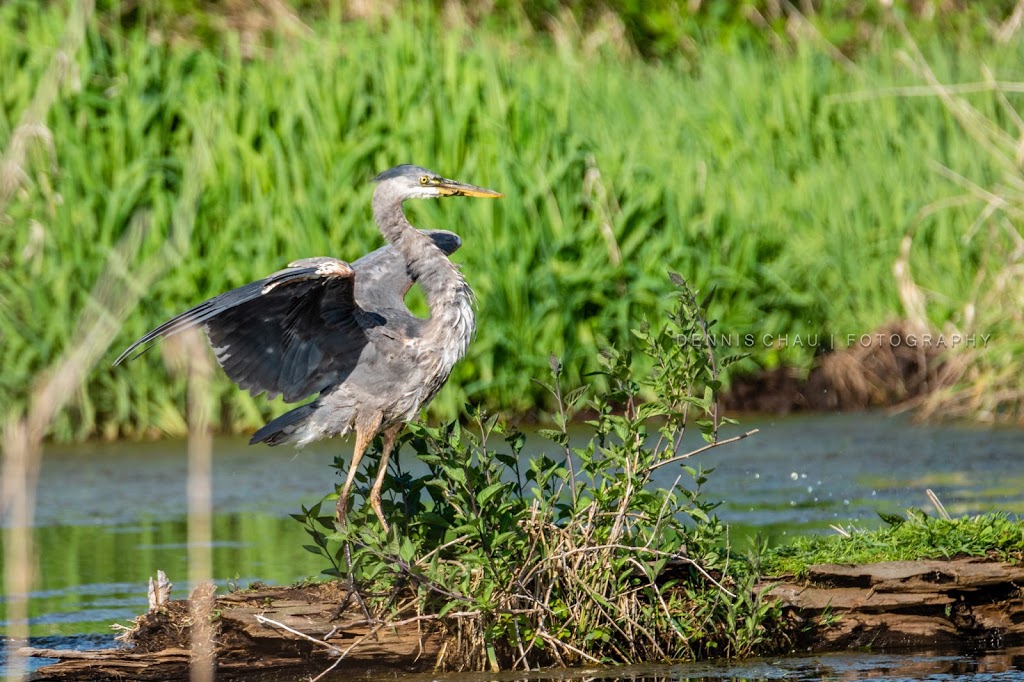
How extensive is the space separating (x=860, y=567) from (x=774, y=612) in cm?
A: 34

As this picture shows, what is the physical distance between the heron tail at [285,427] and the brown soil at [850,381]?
4.14 metres

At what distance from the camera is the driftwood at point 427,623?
4.51 m

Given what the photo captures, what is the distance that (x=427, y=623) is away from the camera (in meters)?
4.55

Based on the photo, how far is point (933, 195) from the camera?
9398 mm

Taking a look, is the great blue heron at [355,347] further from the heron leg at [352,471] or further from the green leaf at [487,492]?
the green leaf at [487,492]

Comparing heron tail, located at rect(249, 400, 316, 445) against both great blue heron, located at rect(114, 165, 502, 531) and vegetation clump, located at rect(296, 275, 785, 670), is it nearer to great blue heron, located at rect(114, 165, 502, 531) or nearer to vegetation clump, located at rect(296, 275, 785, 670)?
great blue heron, located at rect(114, 165, 502, 531)

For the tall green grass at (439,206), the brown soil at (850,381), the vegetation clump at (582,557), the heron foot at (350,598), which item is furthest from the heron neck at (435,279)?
the brown soil at (850,381)

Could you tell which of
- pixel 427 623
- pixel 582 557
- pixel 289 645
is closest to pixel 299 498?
pixel 289 645

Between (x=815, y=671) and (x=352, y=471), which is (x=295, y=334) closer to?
(x=352, y=471)

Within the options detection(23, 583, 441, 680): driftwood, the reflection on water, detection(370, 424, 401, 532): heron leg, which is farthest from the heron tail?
the reflection on water

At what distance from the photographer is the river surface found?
5.40 meters

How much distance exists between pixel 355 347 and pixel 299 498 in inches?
88.6

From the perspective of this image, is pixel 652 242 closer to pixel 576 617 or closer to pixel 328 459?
pixel 328 459

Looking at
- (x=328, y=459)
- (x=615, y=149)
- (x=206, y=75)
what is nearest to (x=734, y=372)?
(x=615, y=149)
